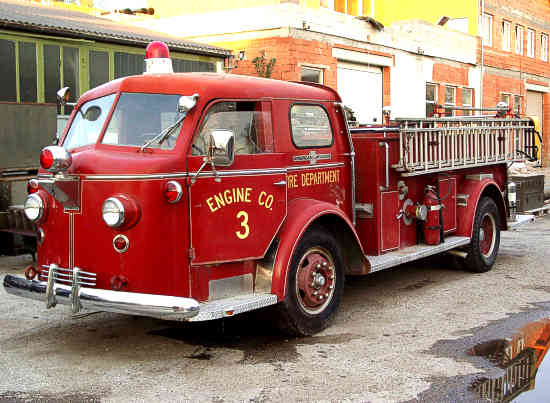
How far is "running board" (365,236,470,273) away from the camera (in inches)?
265

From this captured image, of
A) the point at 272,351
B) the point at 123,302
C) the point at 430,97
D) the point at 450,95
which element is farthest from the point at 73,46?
the point at 450,95

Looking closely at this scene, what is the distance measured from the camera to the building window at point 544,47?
105 ft

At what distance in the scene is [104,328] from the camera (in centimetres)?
621

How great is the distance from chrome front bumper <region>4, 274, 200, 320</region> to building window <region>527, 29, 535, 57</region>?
29468 mm

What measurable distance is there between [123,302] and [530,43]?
3005 centimetres

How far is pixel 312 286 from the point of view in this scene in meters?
5.83

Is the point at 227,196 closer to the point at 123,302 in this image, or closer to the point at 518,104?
the point at 123,302

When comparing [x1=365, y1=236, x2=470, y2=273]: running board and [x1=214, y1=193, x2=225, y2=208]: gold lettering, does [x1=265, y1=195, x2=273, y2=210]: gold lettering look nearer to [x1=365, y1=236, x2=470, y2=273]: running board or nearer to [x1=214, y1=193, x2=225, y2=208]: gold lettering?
[x1=214, y1=193, x2=225, y2=208]: gold lettering

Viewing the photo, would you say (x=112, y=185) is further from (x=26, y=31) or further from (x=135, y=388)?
(x=26, y=31)

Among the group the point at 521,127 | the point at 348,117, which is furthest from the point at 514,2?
the point at 348,117

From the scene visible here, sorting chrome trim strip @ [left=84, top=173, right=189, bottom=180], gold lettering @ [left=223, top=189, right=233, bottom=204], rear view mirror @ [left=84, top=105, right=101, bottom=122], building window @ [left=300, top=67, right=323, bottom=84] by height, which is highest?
building window @ [left=300, top=67, right=323, bottom=84]

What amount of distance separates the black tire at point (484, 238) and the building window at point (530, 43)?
Answer: 79.6ft

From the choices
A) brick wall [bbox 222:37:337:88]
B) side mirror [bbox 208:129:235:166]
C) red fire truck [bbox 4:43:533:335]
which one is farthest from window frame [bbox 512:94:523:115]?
side mirror [bbox 208:129:235:166]

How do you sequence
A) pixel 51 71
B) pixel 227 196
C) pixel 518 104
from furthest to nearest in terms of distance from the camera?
1. pixel 518 104
2. pixel 51 71
3. pixel 227 196
